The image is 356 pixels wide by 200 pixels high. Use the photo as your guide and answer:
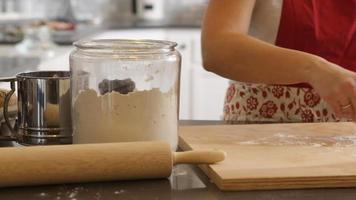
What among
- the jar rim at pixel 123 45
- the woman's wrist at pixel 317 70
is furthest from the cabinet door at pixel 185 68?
the jar rim at pixel 123 45

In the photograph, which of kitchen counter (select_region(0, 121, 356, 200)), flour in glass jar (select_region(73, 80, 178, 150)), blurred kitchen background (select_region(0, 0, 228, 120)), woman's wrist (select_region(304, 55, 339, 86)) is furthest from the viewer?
blurred kitchen background (select_region(0, 0, 228, 120))

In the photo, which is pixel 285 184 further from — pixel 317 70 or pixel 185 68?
pixel 185 68

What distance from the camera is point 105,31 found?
3.62m

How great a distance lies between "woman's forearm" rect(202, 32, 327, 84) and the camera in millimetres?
1096

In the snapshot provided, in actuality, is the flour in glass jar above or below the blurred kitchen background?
above

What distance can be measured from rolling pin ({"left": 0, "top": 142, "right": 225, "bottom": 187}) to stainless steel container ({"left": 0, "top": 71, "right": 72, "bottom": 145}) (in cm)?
15

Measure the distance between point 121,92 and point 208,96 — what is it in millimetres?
2594

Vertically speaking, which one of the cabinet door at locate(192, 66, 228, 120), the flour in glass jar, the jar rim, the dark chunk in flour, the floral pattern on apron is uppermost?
the jar rim

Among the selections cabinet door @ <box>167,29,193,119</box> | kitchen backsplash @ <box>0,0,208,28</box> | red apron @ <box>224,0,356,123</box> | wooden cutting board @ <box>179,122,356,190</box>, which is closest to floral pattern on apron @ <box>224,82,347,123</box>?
red apron @ <box>224,0,356,123</box>

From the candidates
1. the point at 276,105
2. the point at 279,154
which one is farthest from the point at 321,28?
the point at 279,154

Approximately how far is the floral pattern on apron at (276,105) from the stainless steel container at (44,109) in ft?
1.63

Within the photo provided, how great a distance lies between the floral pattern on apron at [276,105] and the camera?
4.60 feet

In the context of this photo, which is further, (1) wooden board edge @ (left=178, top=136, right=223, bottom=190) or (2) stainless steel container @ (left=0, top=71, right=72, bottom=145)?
(2) stainless steel container @ (left=0, top=71, right=72, bottom=145)

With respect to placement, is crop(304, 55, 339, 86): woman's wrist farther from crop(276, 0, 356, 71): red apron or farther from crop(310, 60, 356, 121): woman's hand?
crop(276, 0, 356, 71): red apron
